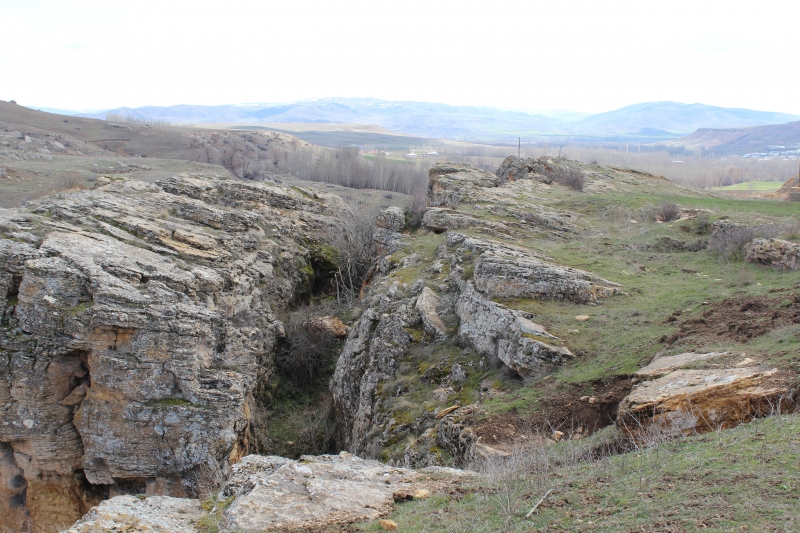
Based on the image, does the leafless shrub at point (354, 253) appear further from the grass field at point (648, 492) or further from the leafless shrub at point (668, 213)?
the grass field at point (648, 492)

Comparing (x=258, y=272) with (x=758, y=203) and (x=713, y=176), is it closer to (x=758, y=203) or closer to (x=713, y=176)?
(x=758, y=203)

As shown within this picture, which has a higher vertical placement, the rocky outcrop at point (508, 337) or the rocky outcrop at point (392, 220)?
Result: the rocky outcrop at point (392, 220)

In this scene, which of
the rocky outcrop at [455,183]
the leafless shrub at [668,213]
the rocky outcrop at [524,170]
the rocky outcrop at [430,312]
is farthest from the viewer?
the rocky outcrop at [524,170]

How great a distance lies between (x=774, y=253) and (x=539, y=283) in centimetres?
665

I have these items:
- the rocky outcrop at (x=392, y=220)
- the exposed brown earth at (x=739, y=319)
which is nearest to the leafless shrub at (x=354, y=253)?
the rocky outcrop at (x=392, y=220)

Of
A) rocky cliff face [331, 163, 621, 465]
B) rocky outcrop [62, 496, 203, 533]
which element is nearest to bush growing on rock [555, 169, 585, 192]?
rocky cliff face [331, 163, 621, 465]

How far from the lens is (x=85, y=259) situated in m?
14.8

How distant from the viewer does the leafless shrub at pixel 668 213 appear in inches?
915

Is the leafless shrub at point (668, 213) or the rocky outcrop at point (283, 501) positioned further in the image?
the leafless shrub at point (668, 213)

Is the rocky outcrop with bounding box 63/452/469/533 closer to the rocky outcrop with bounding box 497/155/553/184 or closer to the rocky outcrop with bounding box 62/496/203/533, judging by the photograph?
the rocky outcrop with bounding box 62/496/203/533

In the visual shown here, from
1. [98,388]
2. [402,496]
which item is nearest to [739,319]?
[402,496]

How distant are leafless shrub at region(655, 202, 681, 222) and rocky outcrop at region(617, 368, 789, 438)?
17.3m

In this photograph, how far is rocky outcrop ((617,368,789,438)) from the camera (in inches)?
280

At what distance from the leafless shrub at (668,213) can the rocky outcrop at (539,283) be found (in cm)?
1046
